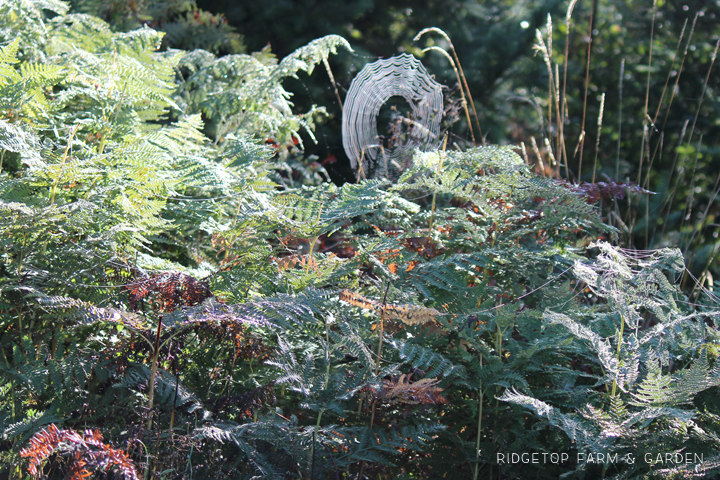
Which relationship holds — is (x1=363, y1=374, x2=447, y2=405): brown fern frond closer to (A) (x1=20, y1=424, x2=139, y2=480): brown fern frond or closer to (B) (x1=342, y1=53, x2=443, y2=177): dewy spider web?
(A) (x1=20, y1=424, x2=139, y2=480): brown fern frond

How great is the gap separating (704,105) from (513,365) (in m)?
6.19

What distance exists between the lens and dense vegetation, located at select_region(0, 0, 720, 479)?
132 cm

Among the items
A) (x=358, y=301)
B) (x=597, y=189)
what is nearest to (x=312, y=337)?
(x=358, y=301)

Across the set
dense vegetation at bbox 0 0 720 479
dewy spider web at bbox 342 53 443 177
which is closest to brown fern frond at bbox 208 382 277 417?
dense vegetation at bbox 0 0 720 479

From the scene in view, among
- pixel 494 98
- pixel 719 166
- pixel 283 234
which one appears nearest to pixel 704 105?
pixel 719 166

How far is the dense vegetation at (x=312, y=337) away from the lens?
1.32 meters

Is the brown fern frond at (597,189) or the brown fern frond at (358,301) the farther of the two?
the brown fern frond at (597,189)

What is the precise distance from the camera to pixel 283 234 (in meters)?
1.95

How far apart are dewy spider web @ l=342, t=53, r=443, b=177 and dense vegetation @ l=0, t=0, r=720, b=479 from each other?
1.06 meters

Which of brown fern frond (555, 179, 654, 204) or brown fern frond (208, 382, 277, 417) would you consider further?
brown fern frond (555, 179, 654, 204)

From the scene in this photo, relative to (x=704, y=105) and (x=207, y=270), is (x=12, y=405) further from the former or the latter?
(x=704, y=105)

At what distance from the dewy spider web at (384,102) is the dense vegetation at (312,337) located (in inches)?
41.6

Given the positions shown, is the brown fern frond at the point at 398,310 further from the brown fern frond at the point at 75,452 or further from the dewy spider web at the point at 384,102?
the dewy spider web at the point at 384,102

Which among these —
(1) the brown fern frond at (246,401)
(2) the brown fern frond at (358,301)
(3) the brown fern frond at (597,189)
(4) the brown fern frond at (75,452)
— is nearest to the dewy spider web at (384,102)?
(3) the brown fern frond at (597,189)
